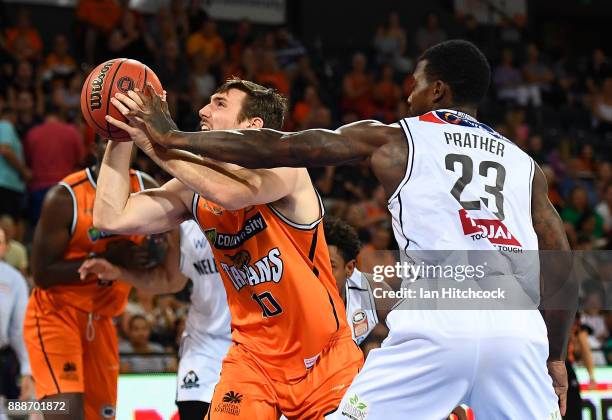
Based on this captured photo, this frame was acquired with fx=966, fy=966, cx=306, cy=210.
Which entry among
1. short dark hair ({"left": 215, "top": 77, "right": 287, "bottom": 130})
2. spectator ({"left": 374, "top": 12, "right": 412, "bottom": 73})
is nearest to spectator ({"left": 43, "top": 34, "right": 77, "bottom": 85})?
spectator ({"left": 374, "top": 12, "right": 412, "bottom": 73})

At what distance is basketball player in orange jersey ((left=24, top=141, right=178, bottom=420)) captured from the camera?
615 centimetres

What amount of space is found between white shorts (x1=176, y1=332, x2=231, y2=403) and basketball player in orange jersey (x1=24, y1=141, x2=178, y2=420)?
18.5 inches

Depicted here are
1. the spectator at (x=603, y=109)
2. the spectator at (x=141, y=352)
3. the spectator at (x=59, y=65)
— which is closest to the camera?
the spectator at (x=141, y=352)

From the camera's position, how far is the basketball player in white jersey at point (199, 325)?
635 centimetres

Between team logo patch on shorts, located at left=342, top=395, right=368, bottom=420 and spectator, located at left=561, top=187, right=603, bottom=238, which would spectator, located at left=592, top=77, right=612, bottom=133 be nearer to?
spectator, located at left=561, top=187, right=603, bottom=238

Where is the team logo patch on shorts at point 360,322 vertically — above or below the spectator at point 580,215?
below

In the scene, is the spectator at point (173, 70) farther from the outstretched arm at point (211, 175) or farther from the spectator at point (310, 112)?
the outstretched arm at point (211, 175)

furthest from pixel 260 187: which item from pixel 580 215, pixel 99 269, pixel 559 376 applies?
pixel 580 215

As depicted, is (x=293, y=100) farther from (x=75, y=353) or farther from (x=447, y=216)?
(x=447, y=216)

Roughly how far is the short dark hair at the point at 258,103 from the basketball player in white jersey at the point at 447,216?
696mm

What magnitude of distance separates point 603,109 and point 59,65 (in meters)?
9.17

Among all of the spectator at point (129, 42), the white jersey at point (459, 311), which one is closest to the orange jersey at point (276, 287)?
the white jersey at point (459, 311)

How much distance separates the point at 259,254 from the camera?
15.0ft

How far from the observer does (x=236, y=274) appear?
462 centimetres
